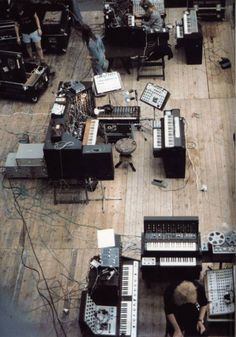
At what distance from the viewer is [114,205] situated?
9031mm

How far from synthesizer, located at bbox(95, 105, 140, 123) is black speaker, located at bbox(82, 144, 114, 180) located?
52.6 inches

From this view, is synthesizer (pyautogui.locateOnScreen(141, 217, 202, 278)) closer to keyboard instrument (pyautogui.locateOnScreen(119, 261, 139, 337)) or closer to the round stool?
keyboard instrument (pyautogui.locateOnScreen(119, 261, 139, 337))

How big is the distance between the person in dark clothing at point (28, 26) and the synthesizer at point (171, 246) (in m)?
5.34

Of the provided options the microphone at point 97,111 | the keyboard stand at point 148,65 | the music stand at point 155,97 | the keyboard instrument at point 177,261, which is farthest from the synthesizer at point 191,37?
the keyboard instrument at point 177,261

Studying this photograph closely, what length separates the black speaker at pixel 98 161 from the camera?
27.7 feet

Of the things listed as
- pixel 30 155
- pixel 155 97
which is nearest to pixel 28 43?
pixel 30 155

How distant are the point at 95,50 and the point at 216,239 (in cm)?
452

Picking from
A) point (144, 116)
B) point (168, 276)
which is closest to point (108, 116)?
point (144, 116)

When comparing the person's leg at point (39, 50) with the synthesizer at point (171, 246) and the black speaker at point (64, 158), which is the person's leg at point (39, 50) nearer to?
the black speaker at point (64, 158)

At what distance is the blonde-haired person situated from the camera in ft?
20.9

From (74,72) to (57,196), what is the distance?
3.22 m

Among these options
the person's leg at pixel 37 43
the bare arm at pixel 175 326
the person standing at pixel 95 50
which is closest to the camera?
the bare arm at pixel 175 326

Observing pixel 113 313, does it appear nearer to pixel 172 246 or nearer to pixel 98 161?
pixel 172 246

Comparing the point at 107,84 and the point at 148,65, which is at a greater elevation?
the point at 107,84
